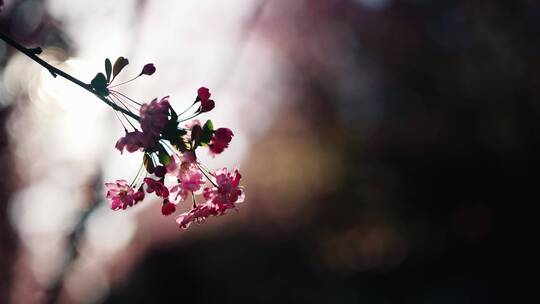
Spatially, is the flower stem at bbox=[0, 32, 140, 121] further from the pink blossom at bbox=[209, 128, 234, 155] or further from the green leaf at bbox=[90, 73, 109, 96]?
the pink blossom at bbox=[209, 128, 234, 155]

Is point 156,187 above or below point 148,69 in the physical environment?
below

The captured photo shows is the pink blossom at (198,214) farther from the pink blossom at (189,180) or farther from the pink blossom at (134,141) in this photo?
the pink blossom at (134,141)

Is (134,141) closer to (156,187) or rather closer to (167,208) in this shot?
(156,187)

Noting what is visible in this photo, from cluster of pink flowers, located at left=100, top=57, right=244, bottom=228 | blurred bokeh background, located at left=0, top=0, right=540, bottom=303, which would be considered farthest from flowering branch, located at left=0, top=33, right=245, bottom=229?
blurred bokeh background, located at left=0, top=0, right=540, bottom=303

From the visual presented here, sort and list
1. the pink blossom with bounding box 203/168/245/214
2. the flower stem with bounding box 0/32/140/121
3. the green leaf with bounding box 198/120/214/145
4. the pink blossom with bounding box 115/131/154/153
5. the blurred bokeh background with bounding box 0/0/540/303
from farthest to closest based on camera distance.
A: the blurred bokeh background with bounding box 0/0/540/303 → the pink blossom with bounding box 203/168/245/214 → the green leaf with bounding box 198/120/214/145 → the pink blossom with bounding box 115/131/154/153 → the flower stem with bounding box 0/32/140/121

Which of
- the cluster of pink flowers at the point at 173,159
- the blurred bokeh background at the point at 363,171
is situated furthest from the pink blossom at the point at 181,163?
the blurred bokeh background at the point at 363,171

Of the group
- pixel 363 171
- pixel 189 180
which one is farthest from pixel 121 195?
pixel 363 171

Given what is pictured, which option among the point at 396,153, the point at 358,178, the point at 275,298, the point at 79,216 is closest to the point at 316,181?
the point at 358,178

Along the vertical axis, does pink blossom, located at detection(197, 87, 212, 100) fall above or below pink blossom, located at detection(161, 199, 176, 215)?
above
